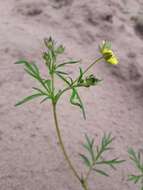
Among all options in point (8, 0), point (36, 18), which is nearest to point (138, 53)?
point (36, 18)

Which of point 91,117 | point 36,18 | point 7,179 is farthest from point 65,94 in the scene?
point 36,18

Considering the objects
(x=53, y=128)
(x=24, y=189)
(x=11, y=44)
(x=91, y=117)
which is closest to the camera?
(x=24, y=189)

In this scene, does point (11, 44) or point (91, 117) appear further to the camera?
point (11, 44)

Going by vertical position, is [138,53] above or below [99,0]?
below

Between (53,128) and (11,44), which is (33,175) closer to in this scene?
(53,128)

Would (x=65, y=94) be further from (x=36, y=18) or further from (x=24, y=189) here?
(x=36, y=18)

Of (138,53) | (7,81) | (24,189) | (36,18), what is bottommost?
(24,189)

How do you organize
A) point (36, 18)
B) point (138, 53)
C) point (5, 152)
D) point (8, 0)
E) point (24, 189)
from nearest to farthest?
1. point (24, 189)
2. point (5, 152)
3. point (138, 53)
4. point (36, 18)
5. point (8, 0)
